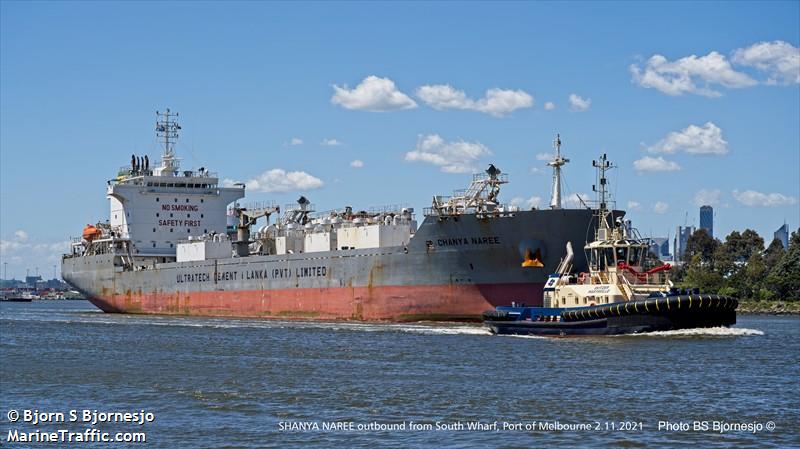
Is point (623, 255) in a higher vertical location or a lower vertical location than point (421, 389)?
higher

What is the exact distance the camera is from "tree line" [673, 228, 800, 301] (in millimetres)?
74031

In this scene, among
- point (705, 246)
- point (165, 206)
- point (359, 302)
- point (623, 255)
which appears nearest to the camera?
point (623, 255)

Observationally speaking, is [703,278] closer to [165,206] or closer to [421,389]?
[165,206]

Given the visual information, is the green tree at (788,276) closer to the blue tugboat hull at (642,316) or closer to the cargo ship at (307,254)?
the cargo ship at (307,254)

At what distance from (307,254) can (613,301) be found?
16063 millimetres

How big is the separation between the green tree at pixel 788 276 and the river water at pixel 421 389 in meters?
42.1

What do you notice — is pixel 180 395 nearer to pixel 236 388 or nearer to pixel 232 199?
pixel 236 388

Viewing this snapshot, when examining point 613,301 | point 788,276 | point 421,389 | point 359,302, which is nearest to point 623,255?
point 613,301

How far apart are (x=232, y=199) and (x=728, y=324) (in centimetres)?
3223

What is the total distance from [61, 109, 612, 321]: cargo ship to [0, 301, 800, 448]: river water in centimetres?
500

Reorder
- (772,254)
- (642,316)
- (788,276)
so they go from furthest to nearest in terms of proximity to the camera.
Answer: (772,254) < (788,276) < (642,316)

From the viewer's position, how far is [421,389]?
20.6m

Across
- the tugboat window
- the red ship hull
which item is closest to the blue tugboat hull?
the tugboat window

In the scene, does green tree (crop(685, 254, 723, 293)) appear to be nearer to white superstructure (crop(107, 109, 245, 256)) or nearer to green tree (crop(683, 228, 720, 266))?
green tree (crop(683, 228, 720, 266))
